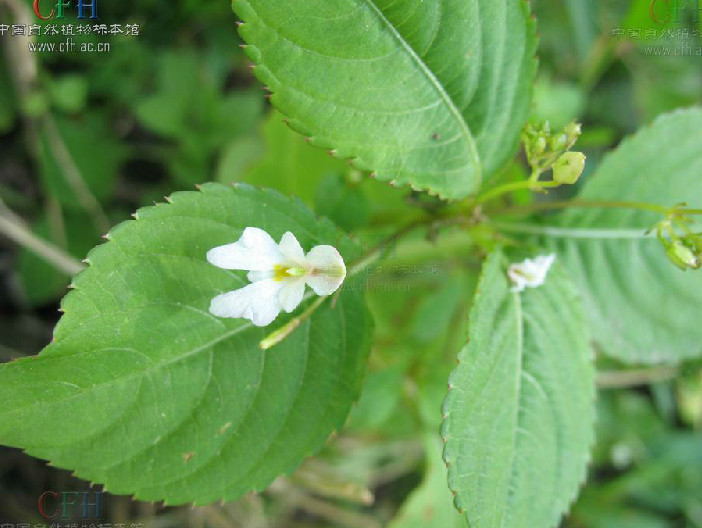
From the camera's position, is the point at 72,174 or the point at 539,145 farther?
the point at 72,174

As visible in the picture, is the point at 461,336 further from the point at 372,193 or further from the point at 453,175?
the point at 453,175

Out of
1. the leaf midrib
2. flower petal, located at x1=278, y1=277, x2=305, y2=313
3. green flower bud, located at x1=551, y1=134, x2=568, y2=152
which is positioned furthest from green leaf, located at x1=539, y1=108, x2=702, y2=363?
flower petal, located at x1=278, y1=277, x2=305, y2=313

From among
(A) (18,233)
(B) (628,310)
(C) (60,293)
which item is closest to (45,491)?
(C) (60,293)

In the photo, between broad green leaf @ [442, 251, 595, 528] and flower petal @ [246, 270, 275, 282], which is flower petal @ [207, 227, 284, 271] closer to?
flower petal @ [246, 270, 275, 282]

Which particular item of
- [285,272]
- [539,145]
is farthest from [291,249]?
[539,145]

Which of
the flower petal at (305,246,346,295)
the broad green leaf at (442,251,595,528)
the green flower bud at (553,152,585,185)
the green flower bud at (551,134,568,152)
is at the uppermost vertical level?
the green flower bud at (551,134,568,152)

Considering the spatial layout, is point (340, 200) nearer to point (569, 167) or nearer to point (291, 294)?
point (291, 294)

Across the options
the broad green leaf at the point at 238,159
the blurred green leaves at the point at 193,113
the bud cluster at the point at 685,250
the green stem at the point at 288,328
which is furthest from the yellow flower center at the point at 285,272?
the blurred green leaves at the point at 193,113
